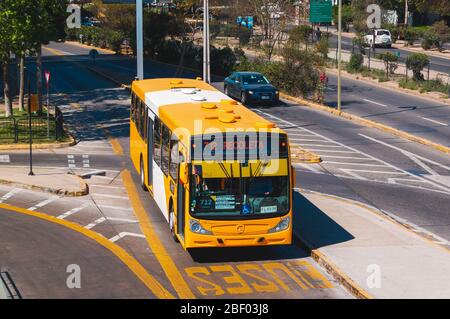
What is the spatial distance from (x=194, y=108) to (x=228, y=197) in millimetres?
3919

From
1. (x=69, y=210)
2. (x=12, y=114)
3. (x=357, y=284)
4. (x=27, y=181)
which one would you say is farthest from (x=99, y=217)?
(x=12, y=114)

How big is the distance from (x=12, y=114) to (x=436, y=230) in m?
24.1

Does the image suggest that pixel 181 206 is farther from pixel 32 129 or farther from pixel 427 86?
pixel 427 86

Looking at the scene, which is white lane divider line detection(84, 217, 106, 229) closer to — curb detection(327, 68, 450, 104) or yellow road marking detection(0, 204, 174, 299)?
yellow road marking detection(0, 204, 174, 299)

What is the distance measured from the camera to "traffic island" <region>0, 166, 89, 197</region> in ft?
84.4

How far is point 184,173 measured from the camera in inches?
735

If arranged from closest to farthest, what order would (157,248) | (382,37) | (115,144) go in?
(157,248) → (115,144) → (382,37)

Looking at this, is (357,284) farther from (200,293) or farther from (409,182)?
(409,182)

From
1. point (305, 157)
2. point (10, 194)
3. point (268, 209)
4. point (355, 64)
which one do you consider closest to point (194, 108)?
point (268, 209)

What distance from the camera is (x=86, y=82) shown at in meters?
57.7

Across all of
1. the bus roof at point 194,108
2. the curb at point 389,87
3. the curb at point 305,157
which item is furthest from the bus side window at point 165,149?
the curb at point 389,87

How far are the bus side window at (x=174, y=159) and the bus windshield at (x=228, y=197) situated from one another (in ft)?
4.92

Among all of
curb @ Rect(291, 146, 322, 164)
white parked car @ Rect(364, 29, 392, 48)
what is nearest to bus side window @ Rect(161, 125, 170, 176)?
curb @ Rect(291, 146, 322, 164)
